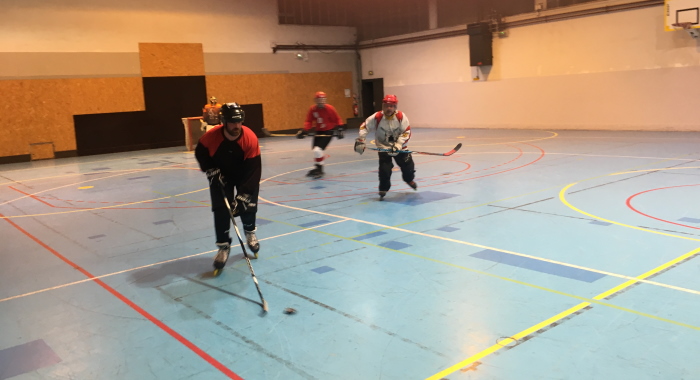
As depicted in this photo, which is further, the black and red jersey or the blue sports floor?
the black and red jersey

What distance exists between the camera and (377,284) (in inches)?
194

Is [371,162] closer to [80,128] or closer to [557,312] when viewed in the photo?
[557,312]

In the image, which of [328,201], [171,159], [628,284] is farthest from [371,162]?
[628,284]

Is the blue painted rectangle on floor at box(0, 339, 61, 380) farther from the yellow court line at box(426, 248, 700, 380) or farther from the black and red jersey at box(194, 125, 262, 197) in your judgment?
the yellow court line at box(426, 248, 700, 380)

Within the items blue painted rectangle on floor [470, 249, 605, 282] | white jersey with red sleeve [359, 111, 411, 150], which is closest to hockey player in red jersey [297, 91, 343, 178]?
white jersey with red sleeve [359, 111, 411, 150]

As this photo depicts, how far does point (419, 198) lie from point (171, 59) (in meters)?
15.8

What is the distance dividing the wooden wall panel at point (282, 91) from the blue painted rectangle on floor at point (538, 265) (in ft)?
62.3

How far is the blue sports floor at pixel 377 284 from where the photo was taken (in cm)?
355

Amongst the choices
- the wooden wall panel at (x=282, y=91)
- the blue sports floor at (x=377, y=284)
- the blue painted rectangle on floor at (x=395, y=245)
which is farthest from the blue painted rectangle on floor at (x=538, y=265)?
the wooden wall panel at (x=282, y=91)

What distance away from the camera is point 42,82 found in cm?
1884

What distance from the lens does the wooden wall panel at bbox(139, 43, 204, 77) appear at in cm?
2084

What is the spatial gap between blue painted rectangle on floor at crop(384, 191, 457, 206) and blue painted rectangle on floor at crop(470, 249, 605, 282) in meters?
2.78

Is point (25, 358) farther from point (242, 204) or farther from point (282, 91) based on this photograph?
point (282, 91)

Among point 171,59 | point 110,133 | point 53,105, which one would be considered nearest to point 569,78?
point 171,59
